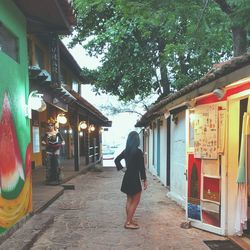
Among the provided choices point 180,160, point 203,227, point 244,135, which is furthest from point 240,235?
point 180,160

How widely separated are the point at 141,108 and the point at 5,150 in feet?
101

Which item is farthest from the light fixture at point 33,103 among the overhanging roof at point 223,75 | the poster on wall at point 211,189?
the poster on wall at point 211,189

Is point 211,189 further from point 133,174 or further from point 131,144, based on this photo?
point 131,144

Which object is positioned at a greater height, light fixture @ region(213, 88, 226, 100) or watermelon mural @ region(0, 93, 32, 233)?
light fixture @ region(213, 88, 226, 100)

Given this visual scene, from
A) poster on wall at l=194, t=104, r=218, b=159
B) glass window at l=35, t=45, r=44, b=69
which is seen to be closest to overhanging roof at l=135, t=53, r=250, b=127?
poster on wall at l=194, t=104, r=218, b=159

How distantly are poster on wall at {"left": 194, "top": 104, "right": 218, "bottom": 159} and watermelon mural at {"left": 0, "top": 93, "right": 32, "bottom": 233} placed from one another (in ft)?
10.9

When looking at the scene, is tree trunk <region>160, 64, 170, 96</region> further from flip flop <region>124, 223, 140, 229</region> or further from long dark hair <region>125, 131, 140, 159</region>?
flip flop <region>124, 223, 140, 229</region>

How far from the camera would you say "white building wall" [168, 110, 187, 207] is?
9782 millimetres

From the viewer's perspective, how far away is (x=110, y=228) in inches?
296

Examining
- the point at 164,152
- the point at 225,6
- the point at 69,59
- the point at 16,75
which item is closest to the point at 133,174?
the point at 16,75

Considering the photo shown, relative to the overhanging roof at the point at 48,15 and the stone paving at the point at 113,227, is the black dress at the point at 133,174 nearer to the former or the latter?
the stone paving at the point at 113,227

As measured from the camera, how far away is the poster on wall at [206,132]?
689cm

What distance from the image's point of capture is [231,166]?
6.62m

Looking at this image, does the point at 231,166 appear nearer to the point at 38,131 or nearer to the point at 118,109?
the point at 38,131
